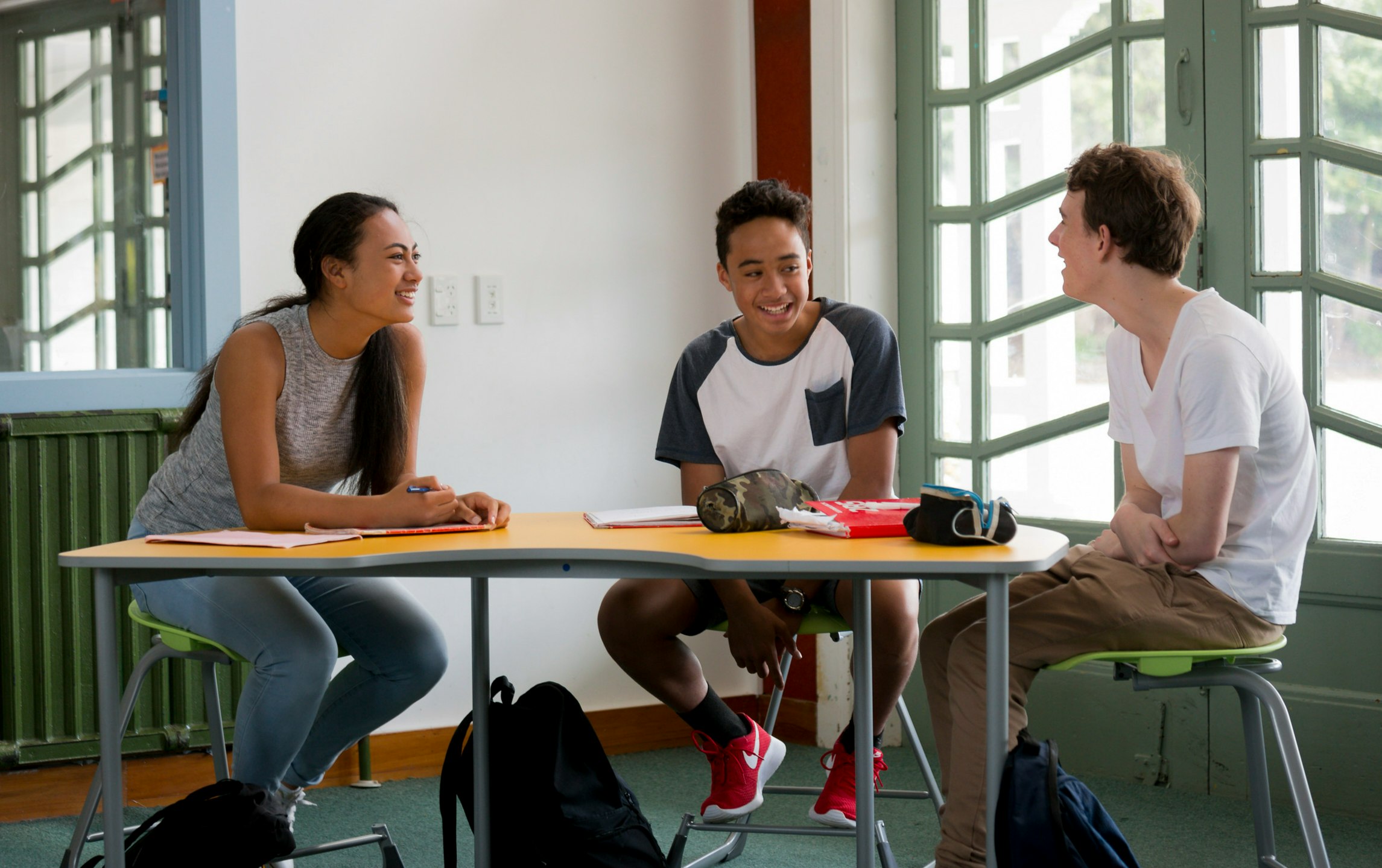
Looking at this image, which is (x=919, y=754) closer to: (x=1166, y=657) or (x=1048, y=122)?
(x=1166, y=657)

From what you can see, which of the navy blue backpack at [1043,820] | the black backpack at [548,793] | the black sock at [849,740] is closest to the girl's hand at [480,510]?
the black backpack at [548,793]

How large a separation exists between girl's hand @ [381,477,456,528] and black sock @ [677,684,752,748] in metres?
0.59

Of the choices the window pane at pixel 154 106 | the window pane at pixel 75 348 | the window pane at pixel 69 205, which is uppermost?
the window pane at pixel 154 106

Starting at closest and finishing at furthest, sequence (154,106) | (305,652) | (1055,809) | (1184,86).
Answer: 1. (1055,809)
2. (305,652)
3. (1184,86)
4. (154,106)

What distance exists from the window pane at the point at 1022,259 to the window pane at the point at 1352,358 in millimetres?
602

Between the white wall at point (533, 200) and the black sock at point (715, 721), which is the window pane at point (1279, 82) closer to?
the white wall at point (533, 200)

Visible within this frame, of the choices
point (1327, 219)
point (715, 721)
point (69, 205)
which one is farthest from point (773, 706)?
point (69, 205)

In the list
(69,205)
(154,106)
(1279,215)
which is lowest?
(1279,215)

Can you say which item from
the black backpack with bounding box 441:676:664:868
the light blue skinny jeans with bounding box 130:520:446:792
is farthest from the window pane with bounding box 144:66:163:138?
the black backpack with bounding box 441:676:664:868

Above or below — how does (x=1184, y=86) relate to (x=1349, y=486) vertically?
above

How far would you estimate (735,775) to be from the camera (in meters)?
2.32

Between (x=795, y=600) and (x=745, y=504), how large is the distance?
0.77ft

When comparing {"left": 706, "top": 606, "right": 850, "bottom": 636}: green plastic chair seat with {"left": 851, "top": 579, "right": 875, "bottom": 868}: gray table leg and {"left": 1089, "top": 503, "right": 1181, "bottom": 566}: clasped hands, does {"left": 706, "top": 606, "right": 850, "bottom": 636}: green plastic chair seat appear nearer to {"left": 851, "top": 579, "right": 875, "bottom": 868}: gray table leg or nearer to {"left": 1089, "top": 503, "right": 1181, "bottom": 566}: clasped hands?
{"left": 851, "top": 579, "right": 875, "bottom": 868}: gray table leg

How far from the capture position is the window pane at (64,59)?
120 inches
